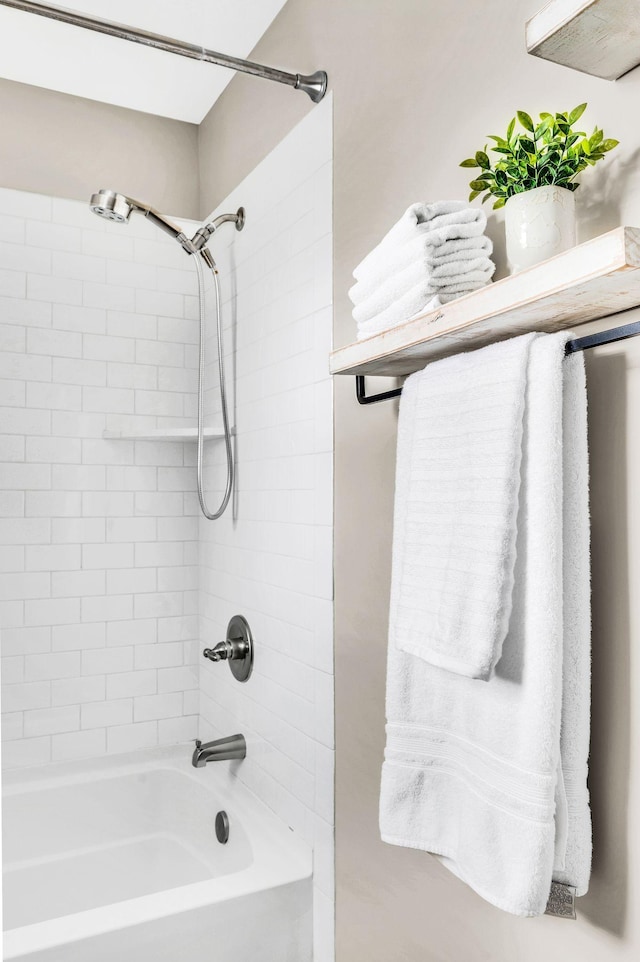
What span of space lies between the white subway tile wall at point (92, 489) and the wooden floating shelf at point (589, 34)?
5.87 ft

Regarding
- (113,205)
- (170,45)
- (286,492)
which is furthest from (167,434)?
(170,45)

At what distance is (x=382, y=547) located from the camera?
147cm

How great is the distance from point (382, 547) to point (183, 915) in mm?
862

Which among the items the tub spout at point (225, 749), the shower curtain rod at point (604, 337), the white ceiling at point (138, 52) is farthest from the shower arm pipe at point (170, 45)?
the tub spout at point (225, 749)

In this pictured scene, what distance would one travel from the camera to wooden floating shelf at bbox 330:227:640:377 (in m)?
0.75


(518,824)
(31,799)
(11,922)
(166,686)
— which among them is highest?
(518,824)

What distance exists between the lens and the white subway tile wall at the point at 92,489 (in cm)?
225

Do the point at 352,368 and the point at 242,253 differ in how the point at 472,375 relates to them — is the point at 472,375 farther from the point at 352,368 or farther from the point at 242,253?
the point at 242,253

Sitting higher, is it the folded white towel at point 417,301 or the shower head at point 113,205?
the shower head at point 113,205

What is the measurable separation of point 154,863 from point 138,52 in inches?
93.8

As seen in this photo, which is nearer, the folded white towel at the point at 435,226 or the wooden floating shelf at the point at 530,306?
the wooden floating shelf at the point at 530,306

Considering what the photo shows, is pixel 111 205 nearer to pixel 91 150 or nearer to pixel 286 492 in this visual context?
pixel 91 150

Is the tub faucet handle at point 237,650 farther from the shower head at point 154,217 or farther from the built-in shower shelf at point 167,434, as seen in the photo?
the shower head at point 154,217

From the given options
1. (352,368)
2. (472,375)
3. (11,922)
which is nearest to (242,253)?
(352,368)
